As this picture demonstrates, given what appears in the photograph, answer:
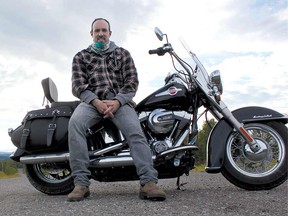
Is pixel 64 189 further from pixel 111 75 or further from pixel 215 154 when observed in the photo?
pixel 215 154

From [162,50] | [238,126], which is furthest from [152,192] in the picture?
[162,50]

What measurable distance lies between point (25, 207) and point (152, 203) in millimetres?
1150

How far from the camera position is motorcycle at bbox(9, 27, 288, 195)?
394 centimetres

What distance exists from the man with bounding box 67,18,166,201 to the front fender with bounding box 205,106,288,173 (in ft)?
2.20

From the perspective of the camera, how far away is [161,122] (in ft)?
13.4

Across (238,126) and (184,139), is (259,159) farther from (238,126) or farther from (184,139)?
(184,139)

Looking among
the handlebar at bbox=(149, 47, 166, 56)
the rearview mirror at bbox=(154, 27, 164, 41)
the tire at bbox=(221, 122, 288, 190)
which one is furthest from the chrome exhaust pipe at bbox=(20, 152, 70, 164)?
the tire at bbox=(221, 122, 288, 190)

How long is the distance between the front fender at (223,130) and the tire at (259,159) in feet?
0.20

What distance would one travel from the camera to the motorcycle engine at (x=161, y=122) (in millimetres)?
4087

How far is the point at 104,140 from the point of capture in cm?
424

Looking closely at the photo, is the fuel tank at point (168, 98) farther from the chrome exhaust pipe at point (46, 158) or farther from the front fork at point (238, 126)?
the chrome exhaust pipe at point (46, 158)

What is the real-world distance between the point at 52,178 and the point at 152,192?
1.56m

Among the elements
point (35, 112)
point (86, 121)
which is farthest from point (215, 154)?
point (35, 112)

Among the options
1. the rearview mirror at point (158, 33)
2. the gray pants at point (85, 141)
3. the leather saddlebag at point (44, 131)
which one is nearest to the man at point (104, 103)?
the gray pants at point (85, 141)
